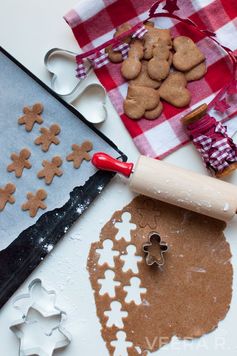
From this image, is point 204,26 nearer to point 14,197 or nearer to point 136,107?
point 136,107

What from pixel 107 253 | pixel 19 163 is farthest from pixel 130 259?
pixel 19 163

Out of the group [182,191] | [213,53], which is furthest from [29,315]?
[213,53]

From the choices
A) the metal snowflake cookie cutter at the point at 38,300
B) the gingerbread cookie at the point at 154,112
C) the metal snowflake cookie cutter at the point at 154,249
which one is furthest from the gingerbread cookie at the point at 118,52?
the metal snowflake cookie cutter at the point at 38,300

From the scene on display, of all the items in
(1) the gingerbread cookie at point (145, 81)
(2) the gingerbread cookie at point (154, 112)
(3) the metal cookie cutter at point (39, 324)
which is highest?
(1) the gingerbread cookie at point (145, 81)

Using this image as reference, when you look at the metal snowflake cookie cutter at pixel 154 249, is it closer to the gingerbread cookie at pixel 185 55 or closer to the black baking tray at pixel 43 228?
the black baking tray at pixel 43 228

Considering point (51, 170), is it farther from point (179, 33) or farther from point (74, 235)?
point (179, 33)

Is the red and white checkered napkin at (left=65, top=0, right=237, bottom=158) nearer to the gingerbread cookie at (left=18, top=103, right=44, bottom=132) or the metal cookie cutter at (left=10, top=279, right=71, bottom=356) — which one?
the gingerbread cookie at (left=18, top=103, right=44, bottom=132)

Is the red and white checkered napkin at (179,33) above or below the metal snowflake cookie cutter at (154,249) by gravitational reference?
above
